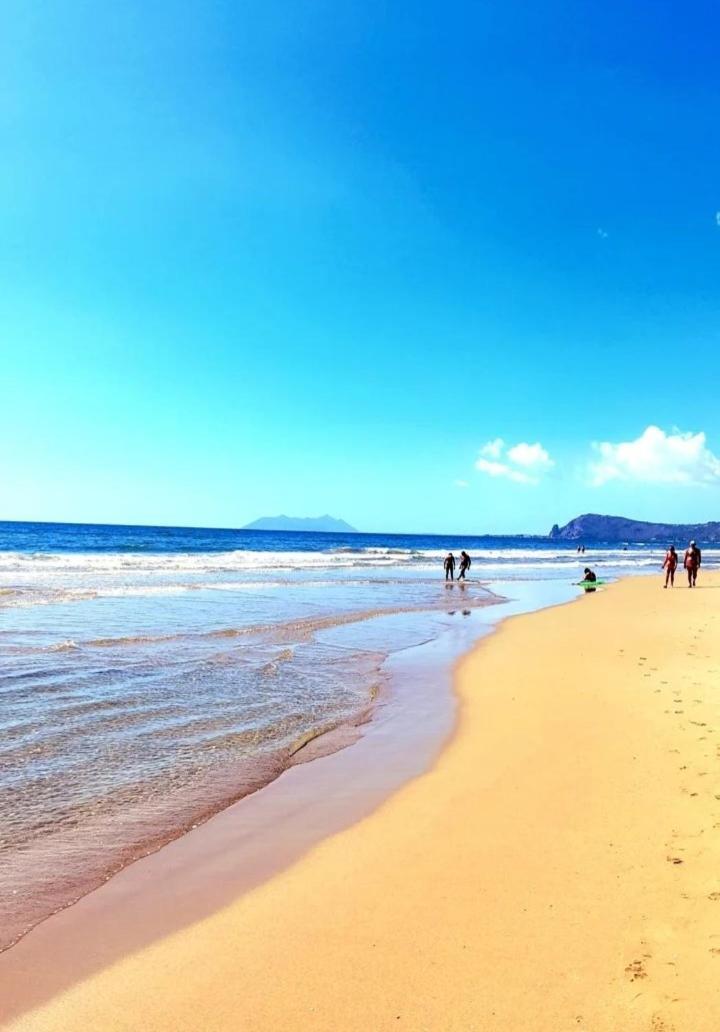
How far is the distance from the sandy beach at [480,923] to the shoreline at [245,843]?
3.7 inches

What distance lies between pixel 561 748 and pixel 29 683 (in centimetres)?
845

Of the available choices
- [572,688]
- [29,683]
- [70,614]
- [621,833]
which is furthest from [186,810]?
[70,614]

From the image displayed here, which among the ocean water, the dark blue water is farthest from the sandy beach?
the dark blue water

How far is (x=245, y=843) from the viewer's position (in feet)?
19.2

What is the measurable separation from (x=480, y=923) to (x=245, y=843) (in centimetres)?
236

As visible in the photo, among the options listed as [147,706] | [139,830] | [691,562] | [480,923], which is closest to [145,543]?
[691,562]

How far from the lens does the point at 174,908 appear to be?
478 centimetres

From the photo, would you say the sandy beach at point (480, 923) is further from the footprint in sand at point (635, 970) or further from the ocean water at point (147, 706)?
the ocean water at point (147, 706)

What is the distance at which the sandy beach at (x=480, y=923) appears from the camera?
355 centimetres

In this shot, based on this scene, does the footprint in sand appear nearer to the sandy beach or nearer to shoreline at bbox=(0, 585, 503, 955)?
the sandy beach

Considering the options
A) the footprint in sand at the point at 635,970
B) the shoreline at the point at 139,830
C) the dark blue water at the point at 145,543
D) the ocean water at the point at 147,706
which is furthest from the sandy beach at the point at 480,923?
the dark blue water at the point at 145,543

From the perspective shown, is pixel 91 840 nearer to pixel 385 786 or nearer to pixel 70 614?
pixel 385 786

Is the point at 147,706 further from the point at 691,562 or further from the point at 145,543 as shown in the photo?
the point at 145,543

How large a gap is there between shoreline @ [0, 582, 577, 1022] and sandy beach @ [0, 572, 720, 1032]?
9 cm
